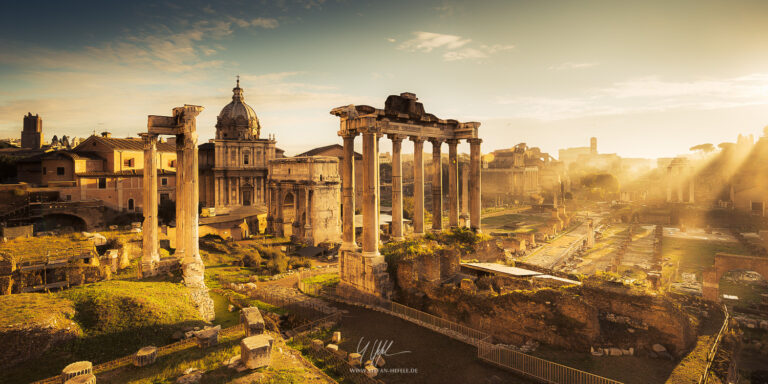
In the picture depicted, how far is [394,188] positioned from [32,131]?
89.2 m

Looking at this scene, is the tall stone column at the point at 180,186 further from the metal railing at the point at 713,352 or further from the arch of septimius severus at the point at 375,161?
the metal railing at the point at 713,352

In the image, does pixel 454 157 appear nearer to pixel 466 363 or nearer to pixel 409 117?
pixel 409 117

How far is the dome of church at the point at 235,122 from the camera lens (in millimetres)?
45062

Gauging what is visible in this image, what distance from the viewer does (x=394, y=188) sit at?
17.9 meters

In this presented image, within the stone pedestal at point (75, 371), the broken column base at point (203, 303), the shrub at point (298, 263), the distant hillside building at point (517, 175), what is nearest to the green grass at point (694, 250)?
the shrub at point (298, 263)

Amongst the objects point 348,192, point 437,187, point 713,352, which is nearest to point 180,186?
Result: point 348,192

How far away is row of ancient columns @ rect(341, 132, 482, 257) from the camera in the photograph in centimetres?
1550

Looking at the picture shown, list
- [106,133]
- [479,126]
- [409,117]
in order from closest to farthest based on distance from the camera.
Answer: [409,117] < [479,126] < [106,133]

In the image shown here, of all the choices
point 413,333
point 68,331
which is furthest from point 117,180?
point 413,333

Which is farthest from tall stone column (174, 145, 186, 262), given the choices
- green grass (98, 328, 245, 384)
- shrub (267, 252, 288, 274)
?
shrub (267, 252, 288, 274)

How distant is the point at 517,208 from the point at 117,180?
6222 centimetres

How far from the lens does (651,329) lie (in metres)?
10.6
